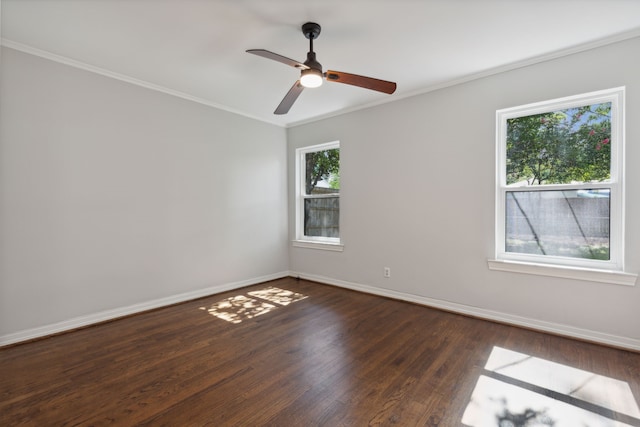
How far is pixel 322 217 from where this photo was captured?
4.83 m

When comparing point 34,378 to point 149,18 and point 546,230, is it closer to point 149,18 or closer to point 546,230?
point 149,18

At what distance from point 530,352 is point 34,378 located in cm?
376

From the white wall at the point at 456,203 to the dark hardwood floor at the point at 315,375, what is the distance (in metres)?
0.31

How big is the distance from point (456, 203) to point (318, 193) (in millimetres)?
2202

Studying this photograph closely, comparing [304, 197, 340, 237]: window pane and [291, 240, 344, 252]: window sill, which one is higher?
[304, 197, 340, 237]: window pane

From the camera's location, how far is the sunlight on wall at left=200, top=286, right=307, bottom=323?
10.9ft

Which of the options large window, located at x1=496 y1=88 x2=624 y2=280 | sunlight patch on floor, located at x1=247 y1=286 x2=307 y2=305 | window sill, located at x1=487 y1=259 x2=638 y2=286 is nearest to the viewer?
window sill, located at x1=487 y1=259 x2=638 y2=286

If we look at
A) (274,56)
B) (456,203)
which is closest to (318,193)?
(456,203)

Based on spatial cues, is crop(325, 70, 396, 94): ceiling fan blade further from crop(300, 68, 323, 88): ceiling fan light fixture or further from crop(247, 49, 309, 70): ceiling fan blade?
crop(247, 49, 309, 70): ceiling fan blade

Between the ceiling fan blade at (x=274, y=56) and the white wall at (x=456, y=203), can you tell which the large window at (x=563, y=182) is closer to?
the white wall at (x=456, y=203)

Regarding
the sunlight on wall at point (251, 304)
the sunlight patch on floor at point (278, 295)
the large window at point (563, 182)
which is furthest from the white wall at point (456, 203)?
the sunlight on wall at point (251, 304)

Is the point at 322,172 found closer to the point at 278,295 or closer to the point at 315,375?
the point at 278,295

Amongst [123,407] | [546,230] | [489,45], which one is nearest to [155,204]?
[123,407]

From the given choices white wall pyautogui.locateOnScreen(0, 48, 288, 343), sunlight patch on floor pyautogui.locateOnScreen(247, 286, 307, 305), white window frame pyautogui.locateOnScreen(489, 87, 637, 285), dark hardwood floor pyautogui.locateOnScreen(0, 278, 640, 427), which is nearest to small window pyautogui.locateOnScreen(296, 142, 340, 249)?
white wall pyautogui.locateOnScreen(0, 48, 288, 343)
